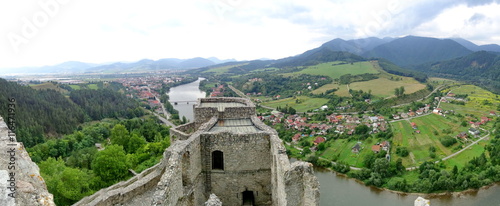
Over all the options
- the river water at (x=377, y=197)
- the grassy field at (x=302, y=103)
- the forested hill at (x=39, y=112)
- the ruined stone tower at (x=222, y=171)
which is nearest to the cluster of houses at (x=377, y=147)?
the river water at (x=377, y=197)

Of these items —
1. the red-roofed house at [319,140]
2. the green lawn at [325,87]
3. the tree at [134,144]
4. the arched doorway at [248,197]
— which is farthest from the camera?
the green lawn at [325,87]

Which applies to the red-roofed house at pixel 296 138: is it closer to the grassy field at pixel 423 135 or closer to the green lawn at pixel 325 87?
the grassy field at pixel 423 135

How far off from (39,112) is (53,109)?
409cm

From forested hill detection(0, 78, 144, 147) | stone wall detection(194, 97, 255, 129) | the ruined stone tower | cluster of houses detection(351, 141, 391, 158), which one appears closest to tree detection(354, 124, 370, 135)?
cluster of houses detection(351, 141, 391, 158)

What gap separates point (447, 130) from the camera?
181ft

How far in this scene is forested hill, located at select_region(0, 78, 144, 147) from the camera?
55031 mm

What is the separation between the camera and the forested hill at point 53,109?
55031 millimetres

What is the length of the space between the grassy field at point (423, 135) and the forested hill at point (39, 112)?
218ft

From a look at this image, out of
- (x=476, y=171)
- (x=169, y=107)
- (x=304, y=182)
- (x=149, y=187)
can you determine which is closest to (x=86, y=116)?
(x=169, y=107)

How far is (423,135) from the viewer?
5450cm

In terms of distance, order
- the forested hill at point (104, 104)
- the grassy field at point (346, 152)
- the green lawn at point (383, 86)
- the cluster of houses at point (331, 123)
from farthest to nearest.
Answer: the green lawn at point (383, 86)
the forested hill at point (104, 104)
the cluster of houses at point (331, 123)
the grassy field at point (346, 152)

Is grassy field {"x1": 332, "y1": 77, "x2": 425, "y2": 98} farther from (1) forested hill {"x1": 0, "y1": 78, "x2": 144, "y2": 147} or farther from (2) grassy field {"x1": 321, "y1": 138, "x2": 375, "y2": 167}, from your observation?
(1) forested hill {"x1": 0, "y1": 78, "x2": 144, "y2": 147}

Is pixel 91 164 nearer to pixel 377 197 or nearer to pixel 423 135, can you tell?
pixel 377 197

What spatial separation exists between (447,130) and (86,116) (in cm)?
8540
